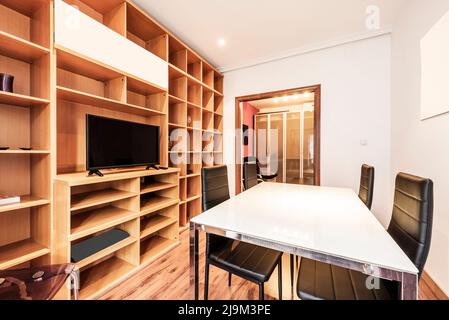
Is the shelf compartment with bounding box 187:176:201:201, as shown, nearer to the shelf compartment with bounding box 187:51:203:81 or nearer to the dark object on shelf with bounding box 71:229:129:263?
the dark object on shelf with bounding box 71:229:129:263

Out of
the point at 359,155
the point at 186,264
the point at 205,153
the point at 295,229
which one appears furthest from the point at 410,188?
the point at 205,153

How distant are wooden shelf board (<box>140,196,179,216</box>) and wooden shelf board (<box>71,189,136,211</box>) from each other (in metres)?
0.23

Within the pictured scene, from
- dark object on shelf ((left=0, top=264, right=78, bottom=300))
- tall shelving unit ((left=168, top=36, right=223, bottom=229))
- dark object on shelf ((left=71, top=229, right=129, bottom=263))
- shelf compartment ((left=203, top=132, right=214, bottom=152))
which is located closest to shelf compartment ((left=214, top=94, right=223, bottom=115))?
tall shelving unit ((left=168, top=36, right=223, bottom=229))

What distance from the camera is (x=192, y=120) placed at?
303 centimetres

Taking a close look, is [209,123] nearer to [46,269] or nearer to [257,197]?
[257,197]

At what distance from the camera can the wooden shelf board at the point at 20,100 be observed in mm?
1136

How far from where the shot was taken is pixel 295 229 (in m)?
0.96

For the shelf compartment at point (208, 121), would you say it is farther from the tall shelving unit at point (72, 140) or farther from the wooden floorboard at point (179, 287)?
the wooden floorboard at point (179, 287)

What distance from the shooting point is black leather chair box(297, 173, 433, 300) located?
750mm

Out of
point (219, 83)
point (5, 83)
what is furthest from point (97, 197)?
point (219, 83)

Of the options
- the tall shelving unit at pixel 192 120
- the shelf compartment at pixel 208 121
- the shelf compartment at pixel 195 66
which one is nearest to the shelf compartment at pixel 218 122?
the tall shelving unit at pixel 192 120

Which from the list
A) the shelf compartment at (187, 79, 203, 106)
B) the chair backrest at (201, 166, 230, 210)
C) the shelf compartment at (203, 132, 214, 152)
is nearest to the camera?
the chair backrest at (201, 166, 230, 210)

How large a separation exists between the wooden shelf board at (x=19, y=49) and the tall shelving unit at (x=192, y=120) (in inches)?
49.2

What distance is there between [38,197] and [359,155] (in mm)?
3411
